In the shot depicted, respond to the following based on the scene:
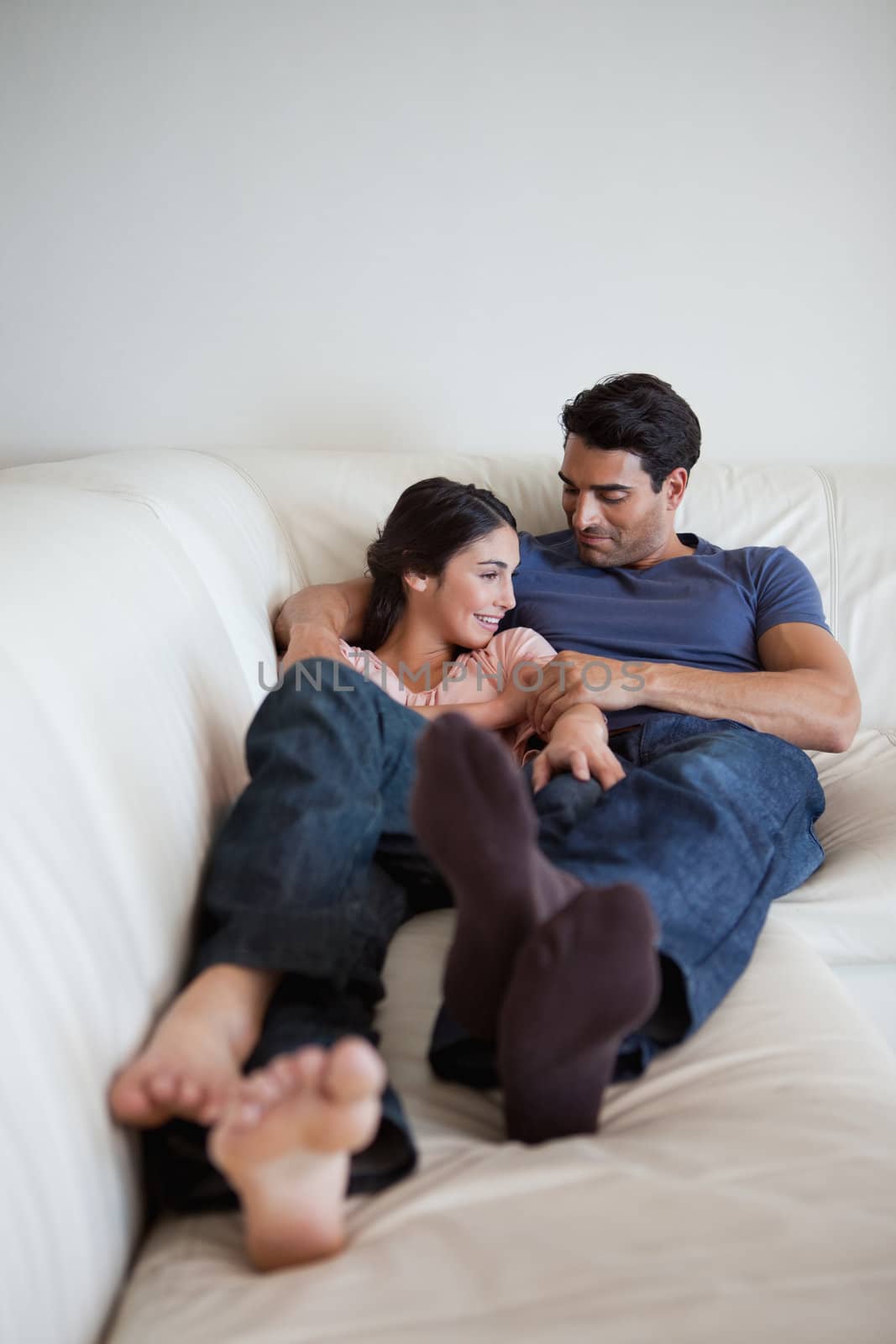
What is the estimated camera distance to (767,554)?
1.67 meters

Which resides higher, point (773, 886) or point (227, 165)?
point (227, 165)

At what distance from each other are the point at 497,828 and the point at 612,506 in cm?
103

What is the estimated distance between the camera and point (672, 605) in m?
1.60

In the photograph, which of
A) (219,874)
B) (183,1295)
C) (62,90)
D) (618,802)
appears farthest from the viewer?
(62,90)

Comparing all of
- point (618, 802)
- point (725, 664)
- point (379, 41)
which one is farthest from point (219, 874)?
point (379, 41)

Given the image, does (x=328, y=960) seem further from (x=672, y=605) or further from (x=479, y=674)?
(x=672, y=605)

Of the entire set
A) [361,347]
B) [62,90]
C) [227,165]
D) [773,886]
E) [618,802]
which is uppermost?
[62,90]

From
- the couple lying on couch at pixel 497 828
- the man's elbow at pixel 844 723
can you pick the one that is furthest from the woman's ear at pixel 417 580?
the man's elbow at pixel 844 723

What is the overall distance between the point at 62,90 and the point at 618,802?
1819 millimetres

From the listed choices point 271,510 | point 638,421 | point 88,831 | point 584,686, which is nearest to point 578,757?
point 584,686

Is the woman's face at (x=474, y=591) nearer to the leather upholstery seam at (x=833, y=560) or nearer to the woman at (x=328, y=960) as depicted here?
the woman at (x=328, y=960)

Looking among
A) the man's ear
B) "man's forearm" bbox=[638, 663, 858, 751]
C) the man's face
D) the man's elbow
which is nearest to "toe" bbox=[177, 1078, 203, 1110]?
"man's forearm" bbox=[638, 663, 858, 751]

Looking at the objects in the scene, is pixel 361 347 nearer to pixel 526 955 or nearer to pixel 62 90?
pixel 62 90

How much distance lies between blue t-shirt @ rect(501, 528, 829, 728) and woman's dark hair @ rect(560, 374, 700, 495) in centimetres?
17
